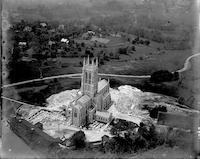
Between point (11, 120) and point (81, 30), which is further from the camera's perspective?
point (81, 30)

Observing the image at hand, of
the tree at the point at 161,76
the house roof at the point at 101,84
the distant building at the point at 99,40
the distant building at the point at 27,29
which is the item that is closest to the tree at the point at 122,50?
the distant building at the point at 99,40

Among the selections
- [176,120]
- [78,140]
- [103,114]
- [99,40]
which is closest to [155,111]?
[176,120]

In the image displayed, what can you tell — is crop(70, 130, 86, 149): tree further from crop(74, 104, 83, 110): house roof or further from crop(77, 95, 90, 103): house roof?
crop(77, 95, 90, 103): house roof

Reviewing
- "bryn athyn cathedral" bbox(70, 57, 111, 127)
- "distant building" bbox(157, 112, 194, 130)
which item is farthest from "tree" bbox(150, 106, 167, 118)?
"bryn athyn cathedral" bbox(70, 57, 111, 127)

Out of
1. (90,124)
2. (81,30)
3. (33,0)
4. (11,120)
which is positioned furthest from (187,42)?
(11,120)

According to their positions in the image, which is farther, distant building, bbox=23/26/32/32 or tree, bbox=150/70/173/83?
tree, bbox=150/70/173/83

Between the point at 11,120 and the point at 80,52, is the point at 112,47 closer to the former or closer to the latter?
the point at 80,52

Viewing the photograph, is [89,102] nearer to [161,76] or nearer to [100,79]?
[100,79]
